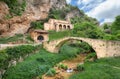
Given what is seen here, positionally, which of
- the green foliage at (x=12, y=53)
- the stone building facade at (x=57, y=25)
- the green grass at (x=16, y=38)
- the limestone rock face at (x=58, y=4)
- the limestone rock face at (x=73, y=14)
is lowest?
the green foliage at (x=12, y=53)

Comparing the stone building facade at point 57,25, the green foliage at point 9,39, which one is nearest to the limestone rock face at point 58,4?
the stone building facade at point 57,25

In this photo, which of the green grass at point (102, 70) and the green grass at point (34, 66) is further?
the green grass at point (34, 66)

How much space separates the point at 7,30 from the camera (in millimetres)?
33250

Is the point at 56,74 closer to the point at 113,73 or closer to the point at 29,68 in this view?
A: the point at 29,68

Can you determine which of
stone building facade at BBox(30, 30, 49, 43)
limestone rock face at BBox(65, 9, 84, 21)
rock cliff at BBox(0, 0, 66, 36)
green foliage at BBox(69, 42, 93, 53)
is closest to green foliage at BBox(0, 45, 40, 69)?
rock cliff at BBox(0, 0, 66, 36)

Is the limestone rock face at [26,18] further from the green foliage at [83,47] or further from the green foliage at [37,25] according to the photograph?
the green foliage at [83,47]

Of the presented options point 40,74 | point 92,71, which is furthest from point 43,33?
A: point 92,71

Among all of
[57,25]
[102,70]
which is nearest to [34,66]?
[102,70]

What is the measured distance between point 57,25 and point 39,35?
275 inches

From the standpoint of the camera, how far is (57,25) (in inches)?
1597

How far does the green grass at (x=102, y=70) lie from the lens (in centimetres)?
1764

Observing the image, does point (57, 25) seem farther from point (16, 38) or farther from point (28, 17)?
point (16, 38)

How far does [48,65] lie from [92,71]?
5842 mm

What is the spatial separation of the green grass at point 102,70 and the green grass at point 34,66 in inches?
155
